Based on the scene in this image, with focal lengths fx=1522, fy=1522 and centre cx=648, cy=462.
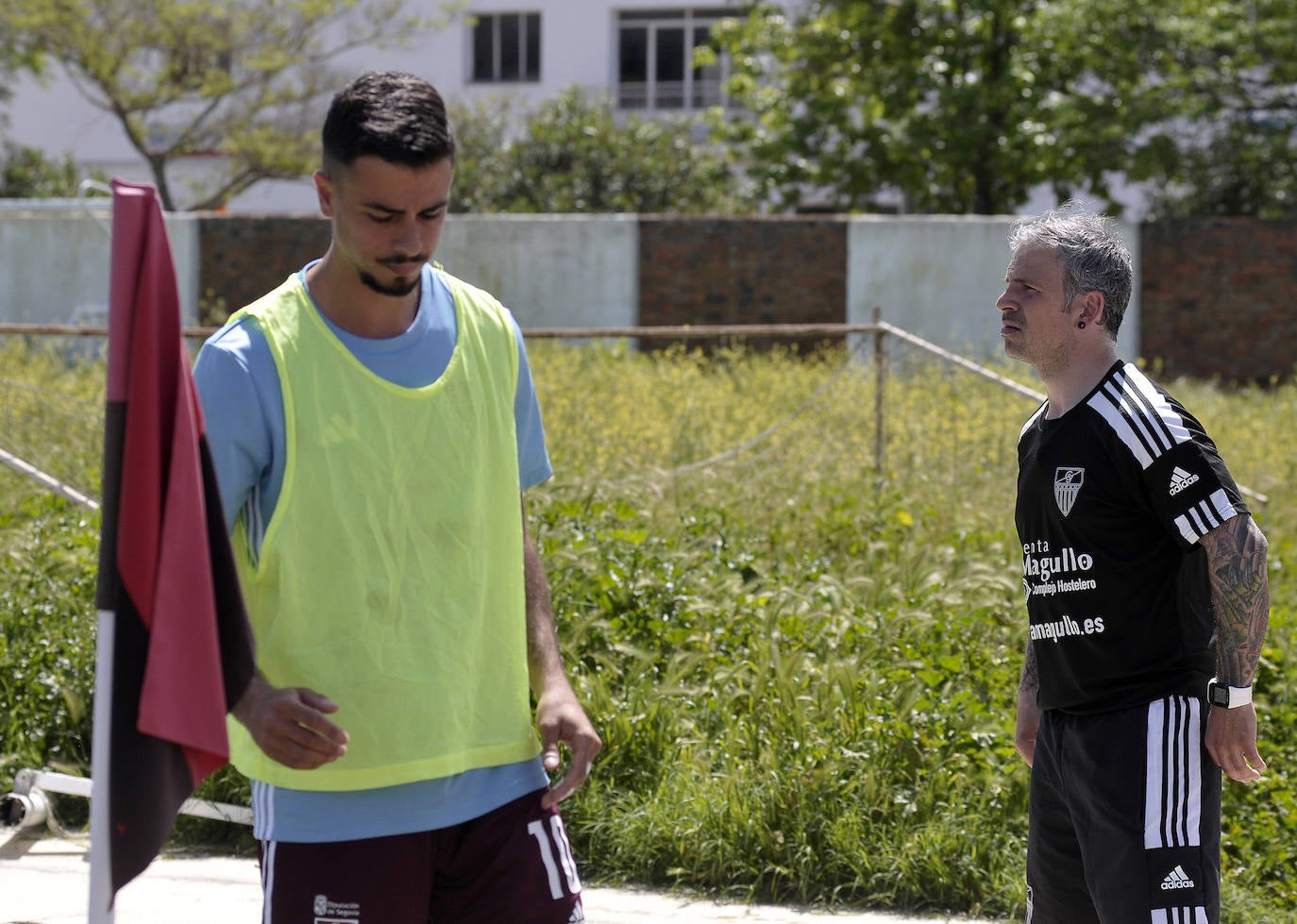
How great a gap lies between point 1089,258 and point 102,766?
2.05 metres

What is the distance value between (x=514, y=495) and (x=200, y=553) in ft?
1.98

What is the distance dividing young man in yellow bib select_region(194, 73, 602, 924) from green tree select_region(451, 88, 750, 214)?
66.7 feet

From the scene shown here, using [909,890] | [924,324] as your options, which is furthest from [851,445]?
[924,324]

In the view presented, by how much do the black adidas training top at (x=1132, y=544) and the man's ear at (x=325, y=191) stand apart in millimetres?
1475

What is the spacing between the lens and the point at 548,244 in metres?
17.5

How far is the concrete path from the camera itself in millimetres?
4438

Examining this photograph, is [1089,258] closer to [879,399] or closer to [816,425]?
[879,399]

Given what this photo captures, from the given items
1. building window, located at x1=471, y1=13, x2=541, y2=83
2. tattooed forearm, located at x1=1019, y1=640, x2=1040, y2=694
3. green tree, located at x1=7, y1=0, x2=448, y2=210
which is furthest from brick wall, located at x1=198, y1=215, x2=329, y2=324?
building window, located at x1=471, y1=13, x2=541, y2=83

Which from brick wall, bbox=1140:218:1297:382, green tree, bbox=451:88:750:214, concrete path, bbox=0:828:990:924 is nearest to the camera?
concrete path, bbox=0:828:990:924

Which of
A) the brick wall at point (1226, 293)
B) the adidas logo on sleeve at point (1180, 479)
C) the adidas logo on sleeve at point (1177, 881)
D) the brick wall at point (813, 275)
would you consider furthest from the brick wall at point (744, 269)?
the adidas logo on sleeve at point (1177, 881)

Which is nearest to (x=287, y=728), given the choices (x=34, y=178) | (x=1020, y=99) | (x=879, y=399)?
(x=879, y=399)

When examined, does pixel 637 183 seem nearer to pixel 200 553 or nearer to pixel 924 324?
pixel 924 324

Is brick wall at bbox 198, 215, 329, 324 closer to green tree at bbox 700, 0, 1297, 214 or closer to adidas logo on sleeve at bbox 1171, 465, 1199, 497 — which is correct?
green tree at bbox 700, 0, 1297, 214

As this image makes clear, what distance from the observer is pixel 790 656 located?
548 cm
